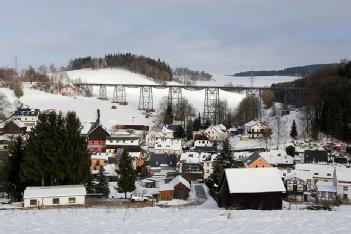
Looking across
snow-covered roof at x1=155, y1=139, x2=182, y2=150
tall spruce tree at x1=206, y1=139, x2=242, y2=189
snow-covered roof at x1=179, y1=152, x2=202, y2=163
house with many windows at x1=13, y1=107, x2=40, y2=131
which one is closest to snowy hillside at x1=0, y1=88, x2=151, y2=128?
house with many windows at x1=13, y1=107, x2=40, y2=131

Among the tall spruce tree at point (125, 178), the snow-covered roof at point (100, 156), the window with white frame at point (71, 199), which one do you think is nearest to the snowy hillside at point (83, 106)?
the snow-covered roof at point (100, 156)

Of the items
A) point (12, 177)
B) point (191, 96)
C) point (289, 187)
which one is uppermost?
point (191, 96)

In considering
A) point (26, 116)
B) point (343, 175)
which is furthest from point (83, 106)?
point (343, 175)

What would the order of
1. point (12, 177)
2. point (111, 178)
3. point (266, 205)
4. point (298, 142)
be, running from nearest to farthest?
point (266, 205) < point (12, 177) < point (111, 178) < point (298, 142)

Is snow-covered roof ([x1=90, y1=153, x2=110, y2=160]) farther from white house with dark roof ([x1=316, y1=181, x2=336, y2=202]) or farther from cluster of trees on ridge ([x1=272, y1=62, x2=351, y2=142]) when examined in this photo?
cluster of trees on ridge ([x1=272, y1=62, x2=351, y2=142])

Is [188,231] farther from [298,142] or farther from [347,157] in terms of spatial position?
[298,142]

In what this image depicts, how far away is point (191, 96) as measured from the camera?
9762cm

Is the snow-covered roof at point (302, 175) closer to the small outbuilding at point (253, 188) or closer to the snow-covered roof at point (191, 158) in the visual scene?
the snow-covered roof at point (191, 158)

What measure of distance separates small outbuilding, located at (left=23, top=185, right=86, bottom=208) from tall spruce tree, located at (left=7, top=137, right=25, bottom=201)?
405 centimetres

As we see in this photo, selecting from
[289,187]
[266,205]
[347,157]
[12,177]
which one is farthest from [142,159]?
[266,205]

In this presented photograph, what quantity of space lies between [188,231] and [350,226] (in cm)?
233

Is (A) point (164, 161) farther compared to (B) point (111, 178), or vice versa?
(A) point (164, 161)

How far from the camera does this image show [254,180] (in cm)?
1463

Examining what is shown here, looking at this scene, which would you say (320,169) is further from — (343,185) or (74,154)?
(74,154)
